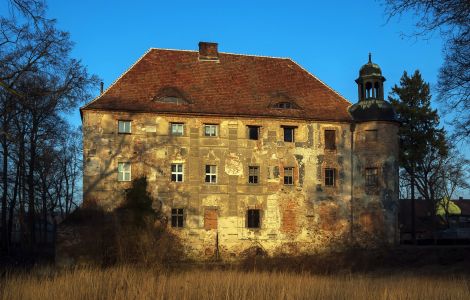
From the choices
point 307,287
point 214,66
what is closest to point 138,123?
point 214,66

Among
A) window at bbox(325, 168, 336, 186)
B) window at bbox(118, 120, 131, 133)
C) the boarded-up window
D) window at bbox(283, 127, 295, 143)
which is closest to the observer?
window at bbox(118, 120, 131, 133)

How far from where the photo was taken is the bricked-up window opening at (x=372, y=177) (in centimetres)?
3781

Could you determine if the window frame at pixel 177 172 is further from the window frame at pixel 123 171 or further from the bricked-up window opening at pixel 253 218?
the bricked-up window opening at pixel 253 218

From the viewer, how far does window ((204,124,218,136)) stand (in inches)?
1447

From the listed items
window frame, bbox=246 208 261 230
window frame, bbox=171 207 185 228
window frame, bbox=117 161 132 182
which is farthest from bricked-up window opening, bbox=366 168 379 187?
window frame, bbox=117 161 132 182

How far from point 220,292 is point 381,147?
2729cm

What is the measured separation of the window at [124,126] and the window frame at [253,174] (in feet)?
25.7

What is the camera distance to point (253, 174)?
3703 cm

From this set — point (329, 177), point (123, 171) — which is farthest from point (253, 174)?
point (123, 171)

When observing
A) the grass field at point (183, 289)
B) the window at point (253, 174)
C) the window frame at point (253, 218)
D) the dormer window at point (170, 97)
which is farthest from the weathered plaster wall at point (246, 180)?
the grass field at point (183, 289)

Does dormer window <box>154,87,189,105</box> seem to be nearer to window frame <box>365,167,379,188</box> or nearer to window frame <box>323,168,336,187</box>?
window frame <box>323,168,336,187</box>

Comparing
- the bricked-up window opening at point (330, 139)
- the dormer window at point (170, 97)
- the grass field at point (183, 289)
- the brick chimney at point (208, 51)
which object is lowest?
the grass field at point (183, 289)

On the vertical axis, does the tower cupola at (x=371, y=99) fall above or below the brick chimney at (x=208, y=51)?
below

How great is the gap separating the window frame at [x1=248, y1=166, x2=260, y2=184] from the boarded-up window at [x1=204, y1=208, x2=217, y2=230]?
9.83 ft
